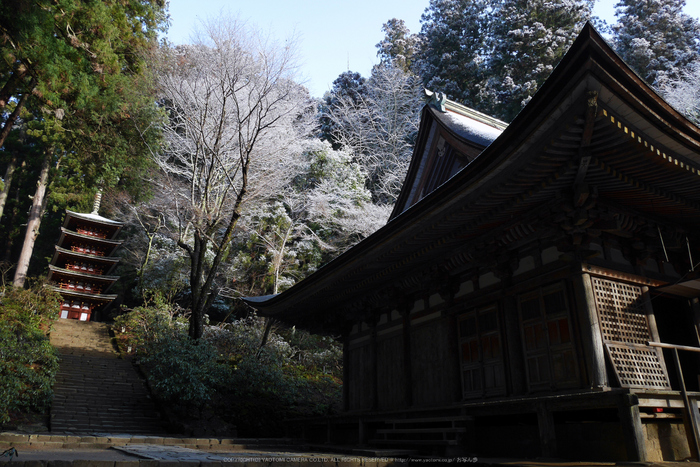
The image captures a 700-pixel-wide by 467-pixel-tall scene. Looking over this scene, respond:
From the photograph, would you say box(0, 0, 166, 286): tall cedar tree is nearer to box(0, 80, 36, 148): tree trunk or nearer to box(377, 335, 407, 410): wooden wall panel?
box(0, 80, 36, 148): tree trunk

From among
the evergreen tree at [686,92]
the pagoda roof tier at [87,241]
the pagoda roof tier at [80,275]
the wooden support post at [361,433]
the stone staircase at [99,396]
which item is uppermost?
the evergreen tree at [686,92]

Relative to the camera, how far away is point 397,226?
7293 millimetres

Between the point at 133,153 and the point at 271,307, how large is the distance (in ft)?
34.5

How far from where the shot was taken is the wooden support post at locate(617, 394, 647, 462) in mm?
4949

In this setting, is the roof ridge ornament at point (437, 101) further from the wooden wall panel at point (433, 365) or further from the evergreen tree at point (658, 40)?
the evergreen tree at point (658, 40)

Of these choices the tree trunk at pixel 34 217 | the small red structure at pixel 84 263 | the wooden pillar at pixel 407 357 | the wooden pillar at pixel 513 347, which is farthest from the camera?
the small red structure at pixel 84 263

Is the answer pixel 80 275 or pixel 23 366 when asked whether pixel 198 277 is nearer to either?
pixel 23 366

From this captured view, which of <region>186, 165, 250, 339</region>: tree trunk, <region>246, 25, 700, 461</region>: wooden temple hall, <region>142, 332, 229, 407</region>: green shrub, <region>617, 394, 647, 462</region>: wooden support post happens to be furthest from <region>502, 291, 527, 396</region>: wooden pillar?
<region>186, 165, 250, 339</region>: tree trunk

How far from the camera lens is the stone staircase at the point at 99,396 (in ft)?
39.9

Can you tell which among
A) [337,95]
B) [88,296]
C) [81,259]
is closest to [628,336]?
[88,296]

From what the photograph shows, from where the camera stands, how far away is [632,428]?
4.96m

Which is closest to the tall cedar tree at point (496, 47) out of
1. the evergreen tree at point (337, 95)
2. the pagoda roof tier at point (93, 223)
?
the evergreen tree at point (337, 95)

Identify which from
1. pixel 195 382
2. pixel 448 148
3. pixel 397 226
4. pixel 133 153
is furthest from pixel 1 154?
pixel 397 226

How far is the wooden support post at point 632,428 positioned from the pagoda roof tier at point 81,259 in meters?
32.0
